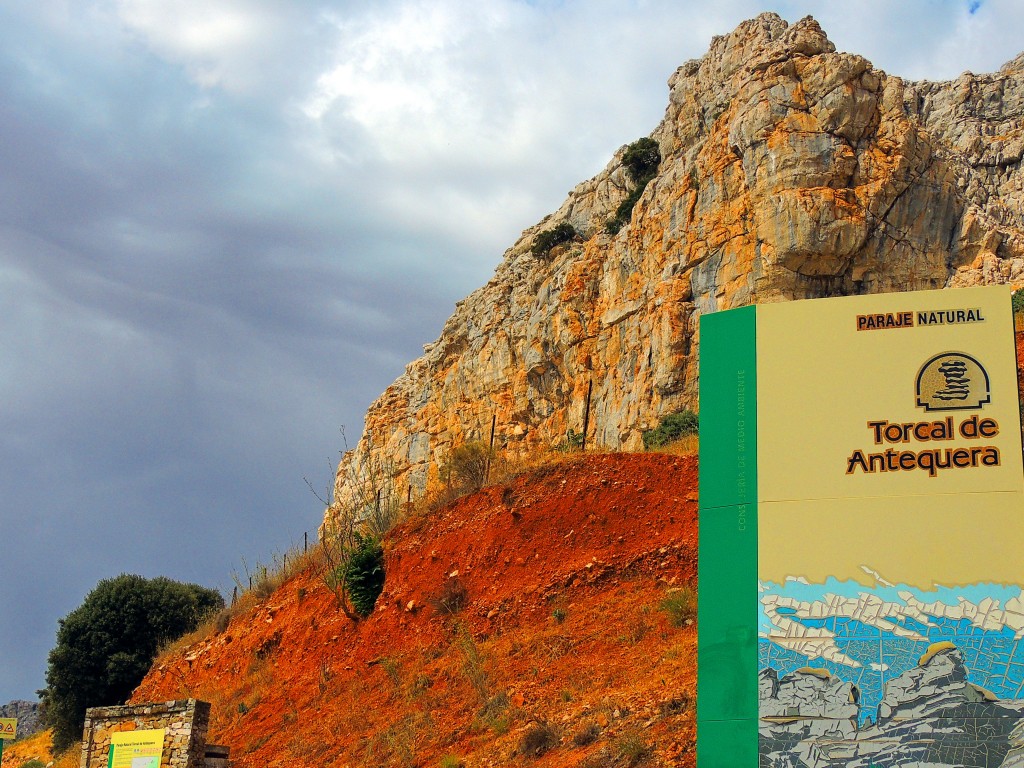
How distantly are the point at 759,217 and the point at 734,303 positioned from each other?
9.27 feet

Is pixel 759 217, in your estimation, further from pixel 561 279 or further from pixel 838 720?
pixel 838 720

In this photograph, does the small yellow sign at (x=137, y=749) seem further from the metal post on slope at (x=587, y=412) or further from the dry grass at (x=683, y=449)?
the metal post on slope at (x=587, y=412)

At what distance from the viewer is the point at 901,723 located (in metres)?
17.2

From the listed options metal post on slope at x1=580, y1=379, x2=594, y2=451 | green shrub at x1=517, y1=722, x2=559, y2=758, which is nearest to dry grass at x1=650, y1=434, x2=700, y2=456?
green shrub at x1=517, y1=722, x2=559, y2=758

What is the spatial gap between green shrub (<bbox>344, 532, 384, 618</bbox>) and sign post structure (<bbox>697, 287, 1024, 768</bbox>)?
13151 mm

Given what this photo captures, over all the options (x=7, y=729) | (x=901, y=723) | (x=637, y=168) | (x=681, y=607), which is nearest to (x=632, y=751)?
(x=901, y=723)

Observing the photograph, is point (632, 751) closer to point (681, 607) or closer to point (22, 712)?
point (681, 607)

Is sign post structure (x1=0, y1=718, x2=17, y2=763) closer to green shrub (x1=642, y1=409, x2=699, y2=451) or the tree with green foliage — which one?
the tree with green foliage

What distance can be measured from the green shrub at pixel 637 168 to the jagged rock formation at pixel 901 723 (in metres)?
34.7

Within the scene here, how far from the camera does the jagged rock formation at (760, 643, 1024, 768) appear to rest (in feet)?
55.1

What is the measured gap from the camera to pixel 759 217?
38.8 metres

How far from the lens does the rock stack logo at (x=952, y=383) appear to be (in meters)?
18.2

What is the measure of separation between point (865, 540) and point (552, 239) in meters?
37.8

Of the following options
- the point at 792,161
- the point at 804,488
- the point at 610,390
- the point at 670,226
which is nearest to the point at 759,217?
the point at 792,161
